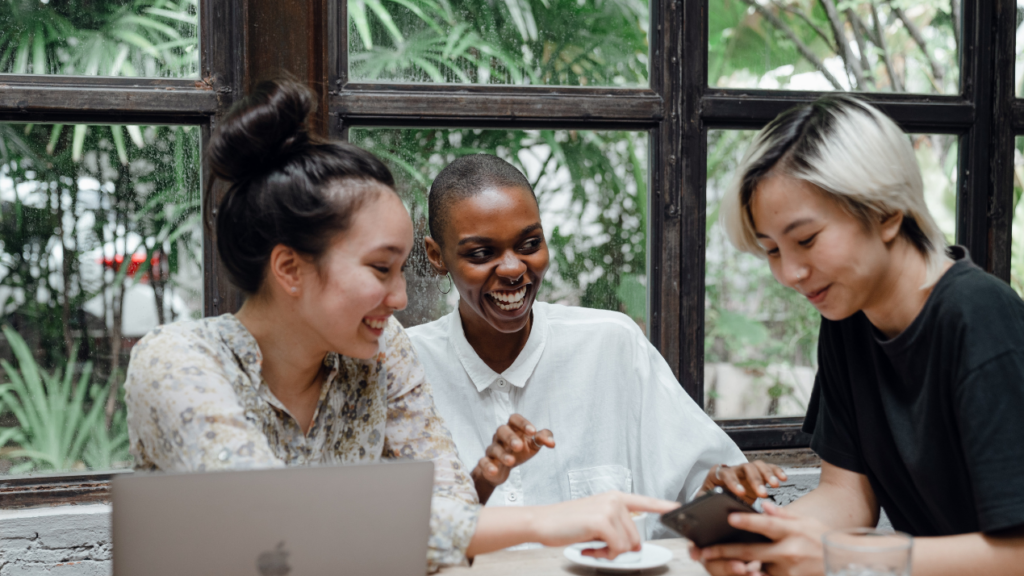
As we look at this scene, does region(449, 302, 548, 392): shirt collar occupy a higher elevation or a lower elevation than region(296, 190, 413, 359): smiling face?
lower

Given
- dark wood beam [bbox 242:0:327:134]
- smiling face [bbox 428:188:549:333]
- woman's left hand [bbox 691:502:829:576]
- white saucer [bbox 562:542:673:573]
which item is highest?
dark wood beam [bbox 242:0:327:134]

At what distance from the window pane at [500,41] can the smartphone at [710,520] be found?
1.45 meters

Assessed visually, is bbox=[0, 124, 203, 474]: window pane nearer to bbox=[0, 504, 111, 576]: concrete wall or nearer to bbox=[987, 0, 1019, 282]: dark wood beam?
bbox=[0, 504, 111, 576]: concrete wall

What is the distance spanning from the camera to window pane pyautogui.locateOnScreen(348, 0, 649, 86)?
205 centimetres

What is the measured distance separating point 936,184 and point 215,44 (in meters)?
2.14

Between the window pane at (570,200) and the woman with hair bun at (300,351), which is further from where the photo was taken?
the window pane at (570,200)

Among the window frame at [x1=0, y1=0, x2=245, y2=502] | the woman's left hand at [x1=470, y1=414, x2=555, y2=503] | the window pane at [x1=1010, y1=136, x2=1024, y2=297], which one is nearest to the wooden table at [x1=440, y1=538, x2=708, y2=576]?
the woman's left hand at [x1=470, y1=414, x2=555, y2=503]

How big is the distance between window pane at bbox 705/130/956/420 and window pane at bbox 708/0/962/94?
181 mm

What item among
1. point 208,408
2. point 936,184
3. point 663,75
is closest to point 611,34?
point 663,75

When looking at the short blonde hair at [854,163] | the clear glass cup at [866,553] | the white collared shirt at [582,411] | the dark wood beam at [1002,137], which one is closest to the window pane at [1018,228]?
the dark wood beam at [1002,137]

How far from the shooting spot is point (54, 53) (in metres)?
1.91

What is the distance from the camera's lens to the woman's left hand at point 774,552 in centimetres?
102

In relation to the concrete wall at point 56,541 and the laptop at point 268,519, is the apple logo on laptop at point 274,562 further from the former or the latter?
the concrete wall at point 56,541

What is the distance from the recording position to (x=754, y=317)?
7.60 feet
